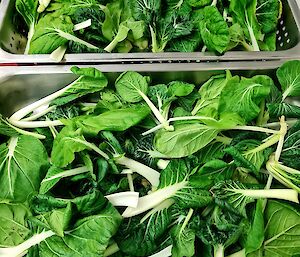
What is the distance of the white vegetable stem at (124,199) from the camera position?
94 centimetres

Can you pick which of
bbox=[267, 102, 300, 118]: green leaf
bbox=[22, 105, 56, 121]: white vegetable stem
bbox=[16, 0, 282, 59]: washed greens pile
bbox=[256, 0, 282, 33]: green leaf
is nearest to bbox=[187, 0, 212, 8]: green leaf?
bbox=[16, 0, 282, 59]: washed greens pile

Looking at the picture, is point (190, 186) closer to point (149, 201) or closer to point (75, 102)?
point (149, 201)

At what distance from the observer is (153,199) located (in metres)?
0.97

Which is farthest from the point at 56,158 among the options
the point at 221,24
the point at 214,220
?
the point at 221,24

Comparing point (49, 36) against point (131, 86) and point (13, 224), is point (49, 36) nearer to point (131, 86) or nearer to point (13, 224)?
point (131, 86)

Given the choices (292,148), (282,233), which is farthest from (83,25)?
(282,233)

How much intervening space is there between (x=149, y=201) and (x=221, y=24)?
1.64ft

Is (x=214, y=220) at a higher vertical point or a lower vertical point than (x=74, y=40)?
lower

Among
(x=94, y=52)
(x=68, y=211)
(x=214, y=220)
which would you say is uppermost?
(x=94, y=52)

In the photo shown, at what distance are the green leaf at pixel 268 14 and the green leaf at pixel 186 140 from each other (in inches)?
18.5

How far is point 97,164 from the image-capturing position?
99cm

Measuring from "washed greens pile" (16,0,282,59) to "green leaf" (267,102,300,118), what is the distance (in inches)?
9.0

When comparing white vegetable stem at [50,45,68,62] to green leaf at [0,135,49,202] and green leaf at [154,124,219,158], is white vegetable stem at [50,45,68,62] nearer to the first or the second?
green leaf at [0,135,49,202]

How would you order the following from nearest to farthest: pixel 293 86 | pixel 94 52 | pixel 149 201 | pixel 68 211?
1. pixel 68 211
2. pixel 149 201
3. pixel 293 86
4. pixel 94 52
